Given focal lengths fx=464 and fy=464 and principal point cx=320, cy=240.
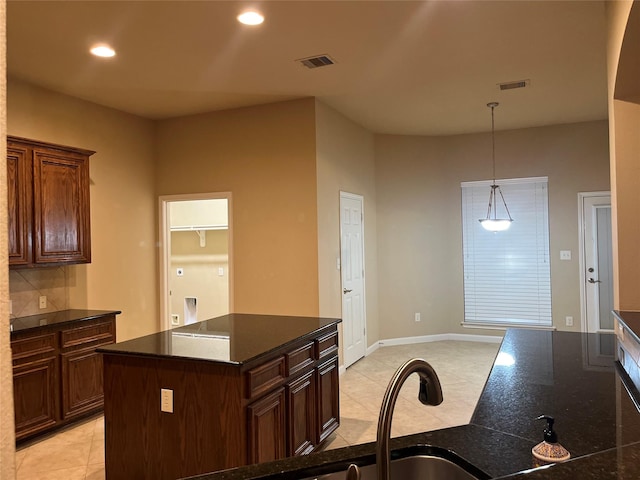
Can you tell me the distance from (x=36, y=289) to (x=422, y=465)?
4111 mm

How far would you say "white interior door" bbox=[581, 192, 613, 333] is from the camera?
5992 mm

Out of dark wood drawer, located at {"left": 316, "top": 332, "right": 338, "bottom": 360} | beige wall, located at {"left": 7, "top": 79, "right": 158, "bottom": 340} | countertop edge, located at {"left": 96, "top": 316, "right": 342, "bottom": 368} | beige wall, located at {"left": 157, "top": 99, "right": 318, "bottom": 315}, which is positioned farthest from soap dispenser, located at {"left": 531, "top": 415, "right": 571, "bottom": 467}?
beige wall, located at {"left": 7, "top": 79, "right": 158, "bottom": 340}

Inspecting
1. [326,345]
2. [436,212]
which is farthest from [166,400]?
[436,212]

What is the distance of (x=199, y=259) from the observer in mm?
7082

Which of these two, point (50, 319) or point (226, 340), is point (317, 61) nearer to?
point (226, 340)

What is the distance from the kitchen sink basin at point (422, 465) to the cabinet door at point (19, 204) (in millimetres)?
3596

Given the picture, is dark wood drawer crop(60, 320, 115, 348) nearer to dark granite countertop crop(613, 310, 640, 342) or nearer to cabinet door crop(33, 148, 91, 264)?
cabinet door crop(33, 148, 91, 264)

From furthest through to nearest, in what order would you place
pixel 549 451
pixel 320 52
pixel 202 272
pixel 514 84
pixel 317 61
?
1. pixel 202 272
2. pixel 514 84
3. pixel 317 61
4. pixel 320 52
5. pixel 549 451

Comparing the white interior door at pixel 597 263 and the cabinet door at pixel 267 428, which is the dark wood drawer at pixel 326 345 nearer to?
the cabinet door at pixel 267 428

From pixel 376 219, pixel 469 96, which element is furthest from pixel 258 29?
pixel 376 219

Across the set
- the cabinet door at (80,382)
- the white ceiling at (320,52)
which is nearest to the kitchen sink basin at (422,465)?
the white ceiling at (320,52)

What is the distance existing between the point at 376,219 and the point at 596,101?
2.99 meters

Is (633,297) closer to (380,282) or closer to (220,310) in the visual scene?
(380,282)

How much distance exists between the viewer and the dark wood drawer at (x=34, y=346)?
11.2 feet
